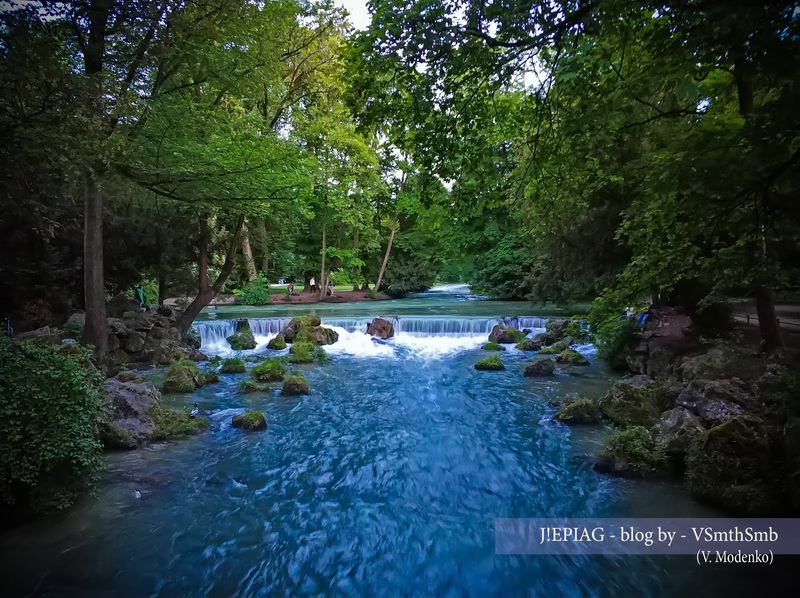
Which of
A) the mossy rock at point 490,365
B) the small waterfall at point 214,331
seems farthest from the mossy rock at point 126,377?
the mossy rock at point 490,365

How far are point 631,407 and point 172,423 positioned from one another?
775cm

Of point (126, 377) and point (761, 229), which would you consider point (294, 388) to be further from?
point (761, 229)

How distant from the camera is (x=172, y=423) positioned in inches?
297

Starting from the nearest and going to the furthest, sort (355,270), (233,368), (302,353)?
(233,368)
(302,353)
(355,270)

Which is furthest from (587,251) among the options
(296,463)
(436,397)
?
(296,463)

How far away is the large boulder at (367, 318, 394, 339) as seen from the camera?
17688mm

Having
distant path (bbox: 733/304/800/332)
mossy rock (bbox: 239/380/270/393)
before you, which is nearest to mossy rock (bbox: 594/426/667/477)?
distant path (bbox: 733/304/800/332)

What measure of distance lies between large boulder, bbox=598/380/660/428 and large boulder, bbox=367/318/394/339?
10.5 meters

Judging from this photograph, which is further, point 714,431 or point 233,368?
point 233,368

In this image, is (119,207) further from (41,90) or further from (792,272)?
(792,272)

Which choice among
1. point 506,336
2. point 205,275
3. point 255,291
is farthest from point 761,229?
point 255,291

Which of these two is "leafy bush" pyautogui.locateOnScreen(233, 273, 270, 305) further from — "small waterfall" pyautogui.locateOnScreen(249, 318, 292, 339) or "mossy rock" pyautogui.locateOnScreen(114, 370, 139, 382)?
"mossy rock" pyautogui.locateOnScreen(114, 370, 139, 382)

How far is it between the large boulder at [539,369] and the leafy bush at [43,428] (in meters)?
9.52

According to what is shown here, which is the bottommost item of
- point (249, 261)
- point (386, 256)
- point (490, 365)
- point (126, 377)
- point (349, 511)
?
point (349, 511)
